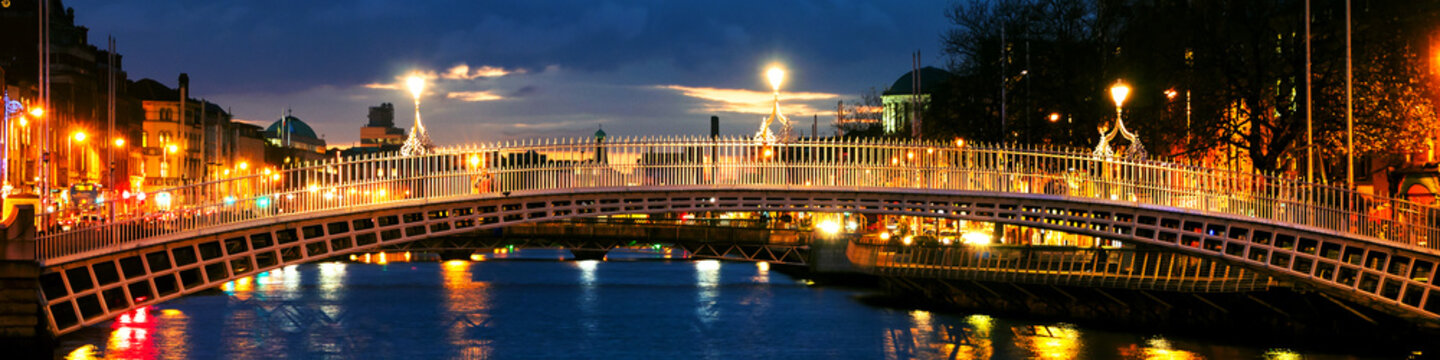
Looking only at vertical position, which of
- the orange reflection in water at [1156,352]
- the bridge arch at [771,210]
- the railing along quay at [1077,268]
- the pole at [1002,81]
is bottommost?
the orange reflection in water at [1156,352]

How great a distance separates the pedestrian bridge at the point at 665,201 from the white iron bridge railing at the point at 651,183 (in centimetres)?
4

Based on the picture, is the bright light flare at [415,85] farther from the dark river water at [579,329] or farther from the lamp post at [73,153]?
the lamp post at [73,153]

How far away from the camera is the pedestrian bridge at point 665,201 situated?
3791 centimetres

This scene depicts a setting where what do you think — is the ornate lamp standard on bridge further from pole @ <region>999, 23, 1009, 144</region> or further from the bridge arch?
pole @ <region>999, 23, 1009, 144</region>

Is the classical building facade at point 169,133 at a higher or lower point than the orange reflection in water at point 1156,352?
higher

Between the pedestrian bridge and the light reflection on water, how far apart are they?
10040 mm

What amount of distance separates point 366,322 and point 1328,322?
38.1m

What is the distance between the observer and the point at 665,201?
4062 centimetres

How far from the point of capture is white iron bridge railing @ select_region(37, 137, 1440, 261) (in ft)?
124

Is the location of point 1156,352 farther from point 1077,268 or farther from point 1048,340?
point 1077,268

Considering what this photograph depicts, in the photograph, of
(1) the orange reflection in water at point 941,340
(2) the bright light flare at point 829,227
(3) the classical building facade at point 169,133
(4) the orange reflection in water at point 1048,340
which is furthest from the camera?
(3) the classical building facade at point 169,133

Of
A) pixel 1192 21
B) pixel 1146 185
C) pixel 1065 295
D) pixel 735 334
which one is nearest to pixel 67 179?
pixel 735 334

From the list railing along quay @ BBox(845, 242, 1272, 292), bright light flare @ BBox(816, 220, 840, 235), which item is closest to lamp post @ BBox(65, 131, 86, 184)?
bright light flare @ BBox(816, 220, 840, 235)

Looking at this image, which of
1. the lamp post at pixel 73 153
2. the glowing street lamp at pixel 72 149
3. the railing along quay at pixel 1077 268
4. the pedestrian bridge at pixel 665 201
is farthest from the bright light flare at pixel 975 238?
the lamp post at pixel 73 153
